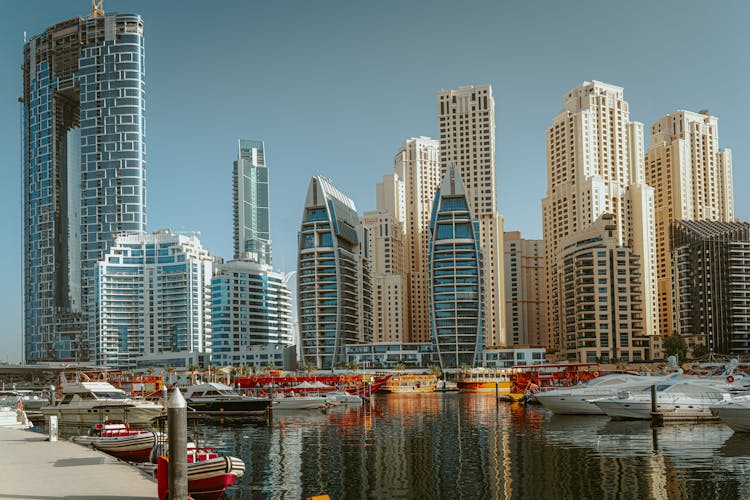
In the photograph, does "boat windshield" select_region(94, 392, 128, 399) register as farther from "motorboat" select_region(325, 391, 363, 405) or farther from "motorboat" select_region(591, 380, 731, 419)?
"motorboat" select_region(591, 380, 731, 419)

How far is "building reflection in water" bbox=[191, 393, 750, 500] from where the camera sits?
3747 cm

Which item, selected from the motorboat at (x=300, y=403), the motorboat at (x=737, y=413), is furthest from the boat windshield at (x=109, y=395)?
the motorboat at (x=737, y=413)

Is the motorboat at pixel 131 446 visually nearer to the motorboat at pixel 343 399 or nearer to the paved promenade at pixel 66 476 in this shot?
the paved promenade at pixel 66 476

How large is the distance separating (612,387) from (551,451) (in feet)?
103

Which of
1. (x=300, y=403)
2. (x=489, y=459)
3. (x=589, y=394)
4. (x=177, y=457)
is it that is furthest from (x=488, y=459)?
(x=300, y=403)

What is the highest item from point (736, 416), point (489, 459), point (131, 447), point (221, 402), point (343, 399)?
point (131, 447)

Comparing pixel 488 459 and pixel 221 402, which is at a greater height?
pixel 488 459

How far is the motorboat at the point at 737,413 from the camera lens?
2156 inches

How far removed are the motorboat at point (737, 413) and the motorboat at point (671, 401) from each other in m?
11.0

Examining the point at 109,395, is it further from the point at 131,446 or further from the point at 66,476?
the point at 66,476

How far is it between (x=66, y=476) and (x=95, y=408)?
165ft

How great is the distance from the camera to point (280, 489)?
3822 cm

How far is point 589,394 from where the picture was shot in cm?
7881

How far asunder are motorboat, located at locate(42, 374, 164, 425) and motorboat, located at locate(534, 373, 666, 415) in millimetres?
38777
